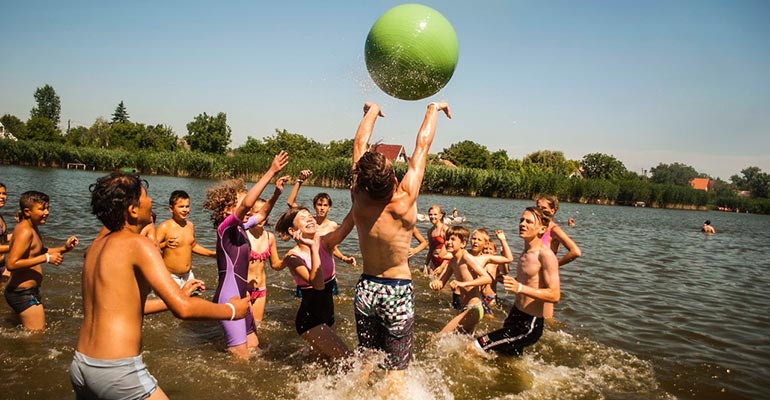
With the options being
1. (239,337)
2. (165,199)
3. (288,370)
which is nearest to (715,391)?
(288,370)

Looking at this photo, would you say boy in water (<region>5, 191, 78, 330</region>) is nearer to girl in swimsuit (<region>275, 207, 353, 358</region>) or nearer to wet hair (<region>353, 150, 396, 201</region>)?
girl in swimsuit (<region>275, 207, 353, 358</region>)

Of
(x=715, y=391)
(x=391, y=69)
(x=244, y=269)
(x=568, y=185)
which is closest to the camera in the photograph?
(x=391, y=69)

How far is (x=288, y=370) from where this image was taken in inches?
206

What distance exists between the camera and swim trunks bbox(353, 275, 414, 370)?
3783 millimetres

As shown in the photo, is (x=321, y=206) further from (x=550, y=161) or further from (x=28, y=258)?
(x=550, y=161)

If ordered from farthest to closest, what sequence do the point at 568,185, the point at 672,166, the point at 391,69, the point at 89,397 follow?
the point at 672,166, the point at 568,185, the point at 391,69, the point at 89,397

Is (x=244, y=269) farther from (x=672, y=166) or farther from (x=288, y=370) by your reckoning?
(x=672, y=166)

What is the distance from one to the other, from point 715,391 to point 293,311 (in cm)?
577

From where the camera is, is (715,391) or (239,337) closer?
(239,337)

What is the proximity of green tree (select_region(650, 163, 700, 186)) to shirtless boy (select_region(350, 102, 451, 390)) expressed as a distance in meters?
180

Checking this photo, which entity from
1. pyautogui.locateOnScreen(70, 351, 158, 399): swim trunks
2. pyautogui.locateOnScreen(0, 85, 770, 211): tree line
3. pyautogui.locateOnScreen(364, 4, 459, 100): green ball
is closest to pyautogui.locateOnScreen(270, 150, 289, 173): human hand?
pyautogui.locateOnScreen(364, 4, 459, 100): green ball

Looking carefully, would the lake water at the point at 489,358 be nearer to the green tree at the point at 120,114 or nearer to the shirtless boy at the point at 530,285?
the shirtless boy at the point at 530,285

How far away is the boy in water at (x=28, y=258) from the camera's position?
5344mm

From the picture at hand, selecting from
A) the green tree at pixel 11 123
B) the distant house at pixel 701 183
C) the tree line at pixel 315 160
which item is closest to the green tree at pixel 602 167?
the tree line at pixel 315 160
